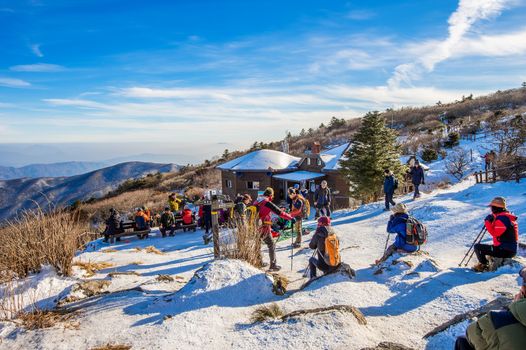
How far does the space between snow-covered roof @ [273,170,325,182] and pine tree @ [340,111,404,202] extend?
21.6ft

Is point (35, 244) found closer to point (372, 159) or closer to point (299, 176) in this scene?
point (372, 159)

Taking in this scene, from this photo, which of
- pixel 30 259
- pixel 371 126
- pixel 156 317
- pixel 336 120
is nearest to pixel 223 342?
pixel 156 317

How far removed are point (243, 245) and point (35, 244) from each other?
3.71 metres

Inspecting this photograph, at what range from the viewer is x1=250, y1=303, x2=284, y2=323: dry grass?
4117 millimetres

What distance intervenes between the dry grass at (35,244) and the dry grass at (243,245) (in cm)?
292

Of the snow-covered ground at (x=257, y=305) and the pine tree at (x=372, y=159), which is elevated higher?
the pine tree at (x=372, y=159)

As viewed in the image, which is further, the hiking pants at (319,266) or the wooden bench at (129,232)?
the wooden bench at (129,232)

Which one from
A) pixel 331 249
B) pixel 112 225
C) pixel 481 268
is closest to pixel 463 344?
pixel 331 249

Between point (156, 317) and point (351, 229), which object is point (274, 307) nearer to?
point (156, 317)

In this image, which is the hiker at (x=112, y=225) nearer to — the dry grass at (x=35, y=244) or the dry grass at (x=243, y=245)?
the dry grass at (x=35, y=244)


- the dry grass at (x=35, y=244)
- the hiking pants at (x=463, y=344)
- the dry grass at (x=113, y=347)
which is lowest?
the dry grass at (x=113, y=347)

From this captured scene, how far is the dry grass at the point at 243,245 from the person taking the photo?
19.7 ft

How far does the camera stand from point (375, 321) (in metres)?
4.20

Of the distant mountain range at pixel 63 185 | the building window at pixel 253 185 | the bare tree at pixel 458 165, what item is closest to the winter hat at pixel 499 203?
the bare tree at pixel 458 165
